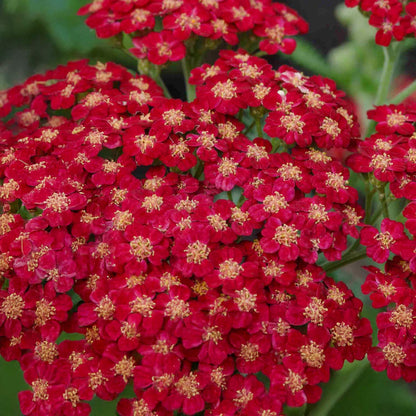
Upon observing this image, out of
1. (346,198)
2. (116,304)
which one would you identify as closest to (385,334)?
(346,198)

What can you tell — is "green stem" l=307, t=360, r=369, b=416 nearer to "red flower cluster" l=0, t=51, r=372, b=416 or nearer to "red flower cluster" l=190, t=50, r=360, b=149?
"red flower cluster" l=0, t=51, r=372, b=416

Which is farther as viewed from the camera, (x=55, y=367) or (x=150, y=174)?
(x=150, y=174)

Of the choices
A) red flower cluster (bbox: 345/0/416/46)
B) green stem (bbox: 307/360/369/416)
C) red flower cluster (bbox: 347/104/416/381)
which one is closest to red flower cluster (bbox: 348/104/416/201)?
red flower cluster (bbox: 347/104/416/381)

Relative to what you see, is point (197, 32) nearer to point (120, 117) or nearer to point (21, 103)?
point (120, 117)

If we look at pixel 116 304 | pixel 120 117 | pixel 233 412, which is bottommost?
pixel 233 412

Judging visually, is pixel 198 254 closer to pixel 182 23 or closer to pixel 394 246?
pixel 394 246

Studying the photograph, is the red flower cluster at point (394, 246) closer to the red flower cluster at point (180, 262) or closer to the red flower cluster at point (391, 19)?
the red flower cluster at point (180, 262)
